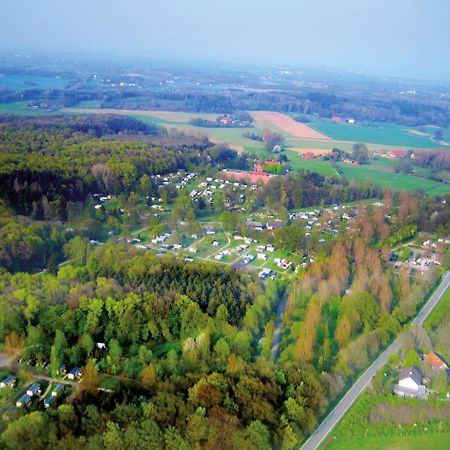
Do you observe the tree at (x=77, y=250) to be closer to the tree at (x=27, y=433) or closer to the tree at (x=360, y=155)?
the tree at (x=27, y=433)

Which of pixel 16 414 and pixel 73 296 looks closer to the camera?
pixel 16 414

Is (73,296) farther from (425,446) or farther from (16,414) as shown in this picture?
(425,446)

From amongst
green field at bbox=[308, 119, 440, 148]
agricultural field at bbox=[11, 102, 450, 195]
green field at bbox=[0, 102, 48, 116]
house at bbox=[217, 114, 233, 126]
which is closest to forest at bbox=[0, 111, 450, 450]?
agricultural field at bbox=[11, 102, 450, 195]

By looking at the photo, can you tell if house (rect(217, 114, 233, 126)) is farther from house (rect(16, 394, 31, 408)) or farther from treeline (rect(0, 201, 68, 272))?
house (rect(16, 394, 31, 408))

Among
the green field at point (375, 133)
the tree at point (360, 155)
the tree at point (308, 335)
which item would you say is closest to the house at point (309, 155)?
the tree at point (360, 155)

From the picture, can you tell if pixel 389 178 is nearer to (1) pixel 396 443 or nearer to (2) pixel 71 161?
(2) pixel 71 161

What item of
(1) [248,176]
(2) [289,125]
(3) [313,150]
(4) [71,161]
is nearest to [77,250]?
(4) [71,161]

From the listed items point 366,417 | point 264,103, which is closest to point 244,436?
point 366,417
